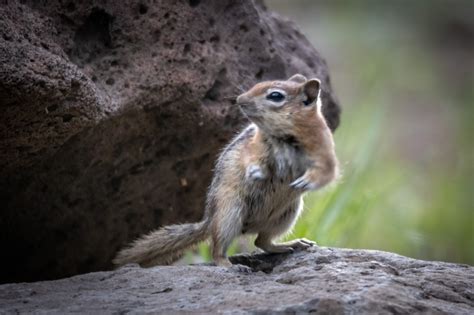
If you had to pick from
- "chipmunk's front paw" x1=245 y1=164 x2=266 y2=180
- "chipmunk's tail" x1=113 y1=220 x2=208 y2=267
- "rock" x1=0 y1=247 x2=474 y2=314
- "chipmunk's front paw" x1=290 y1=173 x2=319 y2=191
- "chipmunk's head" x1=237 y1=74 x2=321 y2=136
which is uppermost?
"chipmunk's head" x1=237 y1=74 x2=321 y2=136

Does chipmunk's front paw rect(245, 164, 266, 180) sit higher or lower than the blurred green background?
lower

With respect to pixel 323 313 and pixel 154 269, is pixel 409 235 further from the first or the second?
pixel 323 313

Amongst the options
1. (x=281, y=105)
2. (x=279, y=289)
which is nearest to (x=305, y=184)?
(x=281, y=105)

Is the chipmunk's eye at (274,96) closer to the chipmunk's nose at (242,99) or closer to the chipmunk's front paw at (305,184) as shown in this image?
the chipmunk's nose at (242,99)

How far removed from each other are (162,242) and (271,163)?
2.88 ft

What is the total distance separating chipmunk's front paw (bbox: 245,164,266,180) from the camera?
18.2 ft

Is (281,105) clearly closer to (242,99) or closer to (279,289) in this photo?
(242,99)

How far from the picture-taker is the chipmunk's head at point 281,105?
554cm

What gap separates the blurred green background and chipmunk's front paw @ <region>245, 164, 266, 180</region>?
38cm

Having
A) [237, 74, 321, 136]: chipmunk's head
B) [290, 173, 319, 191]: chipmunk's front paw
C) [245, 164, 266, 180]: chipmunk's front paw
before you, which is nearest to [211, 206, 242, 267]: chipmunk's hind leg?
[245, 164, 266, 180]: chipmunk's front paw

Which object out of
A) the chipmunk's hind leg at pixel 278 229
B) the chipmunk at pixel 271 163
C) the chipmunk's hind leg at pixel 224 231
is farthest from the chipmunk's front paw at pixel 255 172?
the chipmunk's hind leg at pixel 278 229

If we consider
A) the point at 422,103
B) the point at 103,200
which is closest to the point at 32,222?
the point at 103,200

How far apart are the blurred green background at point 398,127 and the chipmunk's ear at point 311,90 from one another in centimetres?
53

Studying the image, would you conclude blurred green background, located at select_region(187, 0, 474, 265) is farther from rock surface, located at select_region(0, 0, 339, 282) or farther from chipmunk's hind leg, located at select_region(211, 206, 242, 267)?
rock surface, located at select_region(0, 0, 339, 282)
